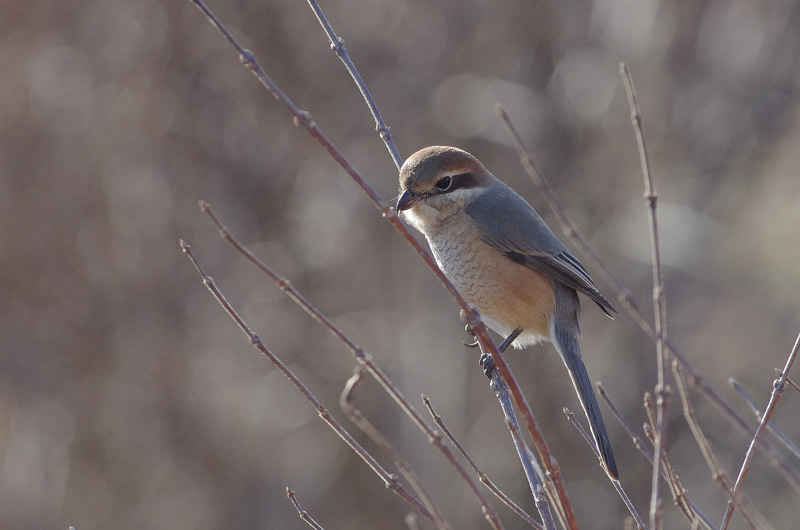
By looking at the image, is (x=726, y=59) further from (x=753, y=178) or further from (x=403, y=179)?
(x=403, y=179)

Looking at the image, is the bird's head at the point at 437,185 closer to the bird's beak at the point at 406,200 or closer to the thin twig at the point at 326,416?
the bird's beak at the point at 406,200

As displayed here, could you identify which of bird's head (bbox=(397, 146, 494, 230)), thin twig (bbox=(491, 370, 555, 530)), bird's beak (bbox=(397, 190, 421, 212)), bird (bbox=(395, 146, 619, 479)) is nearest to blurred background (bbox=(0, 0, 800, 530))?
bird (bbox=(395, 146, 619, 479))

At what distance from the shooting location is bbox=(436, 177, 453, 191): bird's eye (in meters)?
3.63

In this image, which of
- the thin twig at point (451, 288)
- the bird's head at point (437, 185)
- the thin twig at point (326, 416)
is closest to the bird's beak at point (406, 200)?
the bird's head at point (437, 185)

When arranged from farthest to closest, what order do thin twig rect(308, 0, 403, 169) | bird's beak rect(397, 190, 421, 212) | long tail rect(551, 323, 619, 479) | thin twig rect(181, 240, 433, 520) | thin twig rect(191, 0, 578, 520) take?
bird's beak rect(397, 190, 421, 212)
long tail rect(551, 323, 619, 479)
thin twig rect(308, 0, 403, 169)
thin twig rect(181, 240, 433, 520)
thin twig rect(191, 0, 578, 520)

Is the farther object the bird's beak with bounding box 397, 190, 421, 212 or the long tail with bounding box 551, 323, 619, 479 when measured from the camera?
the bird's beak with bounding box 397, 190, 421, 212

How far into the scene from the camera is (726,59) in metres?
8.07

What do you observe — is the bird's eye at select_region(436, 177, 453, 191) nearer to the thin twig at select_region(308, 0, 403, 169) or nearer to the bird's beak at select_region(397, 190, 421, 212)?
the bird's beak at select_region(397, 190, 421, 212)

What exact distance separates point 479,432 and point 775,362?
2.63 meters

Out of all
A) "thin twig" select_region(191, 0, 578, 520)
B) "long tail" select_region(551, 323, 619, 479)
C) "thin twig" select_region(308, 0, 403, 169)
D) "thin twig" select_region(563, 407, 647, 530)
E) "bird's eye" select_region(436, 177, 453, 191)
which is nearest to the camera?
"thin twig" select_region(191, 0, 578, 520)

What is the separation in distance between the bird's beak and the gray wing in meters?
0.32

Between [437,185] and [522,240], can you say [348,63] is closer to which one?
[437,185]

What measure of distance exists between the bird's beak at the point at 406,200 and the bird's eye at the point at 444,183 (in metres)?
0.12

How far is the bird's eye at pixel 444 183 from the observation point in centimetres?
363
